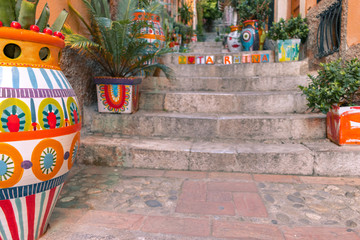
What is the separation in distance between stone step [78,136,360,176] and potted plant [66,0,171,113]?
0.46 meters

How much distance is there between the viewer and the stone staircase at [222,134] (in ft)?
7.59

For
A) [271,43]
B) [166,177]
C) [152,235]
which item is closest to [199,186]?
[166,177]

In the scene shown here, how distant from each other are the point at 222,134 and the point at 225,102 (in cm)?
52

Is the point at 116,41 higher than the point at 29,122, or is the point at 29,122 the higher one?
the point at 116,41

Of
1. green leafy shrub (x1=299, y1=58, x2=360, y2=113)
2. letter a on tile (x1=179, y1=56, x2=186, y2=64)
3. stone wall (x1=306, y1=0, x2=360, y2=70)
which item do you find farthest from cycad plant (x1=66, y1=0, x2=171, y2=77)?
stone wall (x1=306, y1=0, x2=360, y2=70)

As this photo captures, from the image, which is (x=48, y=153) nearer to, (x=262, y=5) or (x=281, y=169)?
(x=281, y=169)

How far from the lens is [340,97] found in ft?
8.27

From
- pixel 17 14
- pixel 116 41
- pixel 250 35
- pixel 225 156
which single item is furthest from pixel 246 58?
pixel 17 14

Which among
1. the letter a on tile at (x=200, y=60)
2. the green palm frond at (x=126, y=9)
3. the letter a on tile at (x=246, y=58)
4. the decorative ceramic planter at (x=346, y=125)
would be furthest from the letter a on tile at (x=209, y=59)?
the decorative ceramic planter at (x=346, y=125)

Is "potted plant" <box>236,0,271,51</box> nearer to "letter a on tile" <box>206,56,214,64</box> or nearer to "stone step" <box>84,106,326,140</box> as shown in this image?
"letter a on tile" <box>206,56,214,64</box>

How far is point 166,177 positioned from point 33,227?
113 cm

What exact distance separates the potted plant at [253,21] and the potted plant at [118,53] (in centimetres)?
313

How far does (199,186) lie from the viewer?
6.86 ft

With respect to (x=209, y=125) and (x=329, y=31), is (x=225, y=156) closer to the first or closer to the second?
(x=209, y=125)
